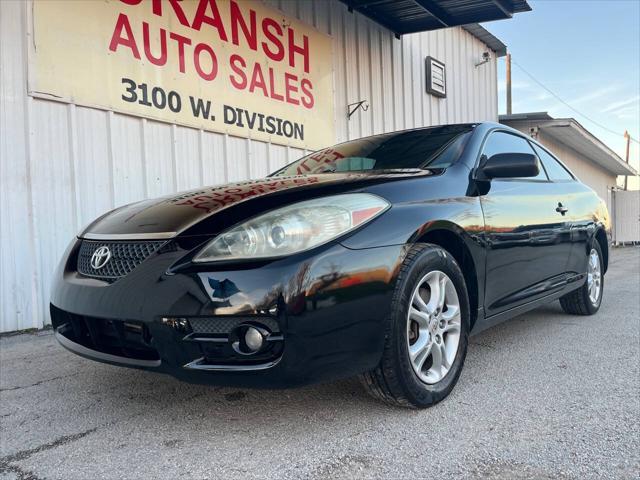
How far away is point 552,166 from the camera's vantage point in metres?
4.03

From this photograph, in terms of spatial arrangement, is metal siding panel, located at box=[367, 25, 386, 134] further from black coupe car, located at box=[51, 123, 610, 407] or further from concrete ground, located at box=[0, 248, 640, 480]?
concrete ground, located at box=[0, 248, 640, 480]

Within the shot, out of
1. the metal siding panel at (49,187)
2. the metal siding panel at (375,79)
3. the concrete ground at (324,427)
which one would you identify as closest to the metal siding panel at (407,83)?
the metal siding panel at (375,79)

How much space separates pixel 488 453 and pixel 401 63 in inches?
314

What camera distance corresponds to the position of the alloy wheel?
7.37ft

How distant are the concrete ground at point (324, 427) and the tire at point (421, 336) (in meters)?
0.11

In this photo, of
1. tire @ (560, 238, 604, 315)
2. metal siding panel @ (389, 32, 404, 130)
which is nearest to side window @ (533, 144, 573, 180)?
tire @ (560, 238, 604, 315)

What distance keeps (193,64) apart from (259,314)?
414cm

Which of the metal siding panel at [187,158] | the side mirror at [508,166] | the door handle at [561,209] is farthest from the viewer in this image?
the metal siding panel at [187,158]

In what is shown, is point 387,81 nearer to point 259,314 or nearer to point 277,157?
point 277,157

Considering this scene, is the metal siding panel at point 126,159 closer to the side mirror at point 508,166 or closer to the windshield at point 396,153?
the windshield at point 396,153

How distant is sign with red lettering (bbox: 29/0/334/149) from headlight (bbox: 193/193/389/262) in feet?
10.00

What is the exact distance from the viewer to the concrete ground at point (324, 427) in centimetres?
178

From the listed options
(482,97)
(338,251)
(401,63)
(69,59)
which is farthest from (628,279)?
(69,59)

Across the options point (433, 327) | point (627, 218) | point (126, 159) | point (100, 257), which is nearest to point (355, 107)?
point (126, 159)
